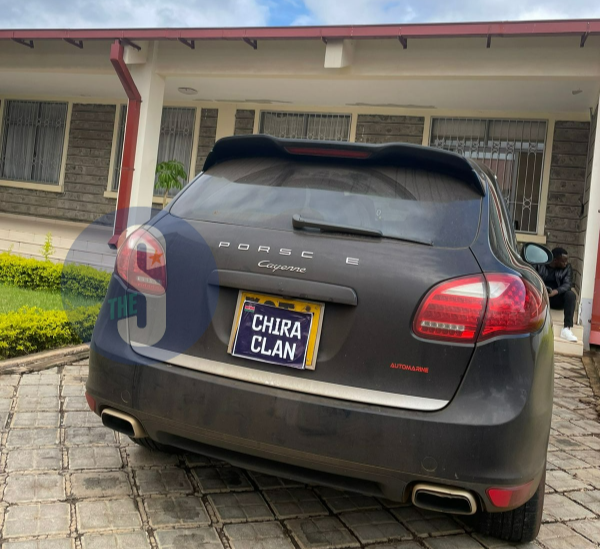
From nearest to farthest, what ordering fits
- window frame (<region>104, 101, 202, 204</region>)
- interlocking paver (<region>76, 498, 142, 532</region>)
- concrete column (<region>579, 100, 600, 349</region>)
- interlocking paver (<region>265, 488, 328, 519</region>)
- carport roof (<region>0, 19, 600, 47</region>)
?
1. interlocking paver (<region>76, 498, 142, 532</region>)
2. interlocking paver (<region>265, 488, 328, 519</region>)
3. carport roof (<region>0, 19, 600, 47</region>)
4. concrete column (<region>579, 100, 600, 349</region>)
5. window frame (<region>104, 101, 202, 204</region>)

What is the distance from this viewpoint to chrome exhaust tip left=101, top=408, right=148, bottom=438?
88.0 inches

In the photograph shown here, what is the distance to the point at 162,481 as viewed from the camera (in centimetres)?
269

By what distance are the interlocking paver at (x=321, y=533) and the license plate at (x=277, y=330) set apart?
76cm

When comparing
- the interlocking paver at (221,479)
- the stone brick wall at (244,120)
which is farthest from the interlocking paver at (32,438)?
the stone brick wall at (244,120)

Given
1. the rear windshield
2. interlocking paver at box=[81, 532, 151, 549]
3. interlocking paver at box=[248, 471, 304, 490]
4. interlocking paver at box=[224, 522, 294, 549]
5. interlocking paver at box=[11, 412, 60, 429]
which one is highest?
the rear windshield

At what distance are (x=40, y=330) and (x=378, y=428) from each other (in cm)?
362

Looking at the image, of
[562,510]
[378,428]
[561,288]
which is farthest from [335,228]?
[561,288]

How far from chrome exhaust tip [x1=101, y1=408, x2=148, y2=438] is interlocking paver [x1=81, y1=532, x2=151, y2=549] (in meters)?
0.36

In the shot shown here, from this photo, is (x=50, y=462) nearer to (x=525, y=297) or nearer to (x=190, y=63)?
(x=525, y=297)

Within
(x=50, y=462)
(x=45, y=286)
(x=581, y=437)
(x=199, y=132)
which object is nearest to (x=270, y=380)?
(x=50, y=462)

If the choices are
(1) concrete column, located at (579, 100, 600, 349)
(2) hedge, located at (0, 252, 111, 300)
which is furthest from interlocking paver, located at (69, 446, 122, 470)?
(1) concrete column, located at (579, 100, 600, 349)

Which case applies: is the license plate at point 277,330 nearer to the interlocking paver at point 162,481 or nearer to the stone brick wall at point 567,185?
the interlocking paver at point 162,481

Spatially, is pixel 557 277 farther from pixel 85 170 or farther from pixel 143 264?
pixel 85 170

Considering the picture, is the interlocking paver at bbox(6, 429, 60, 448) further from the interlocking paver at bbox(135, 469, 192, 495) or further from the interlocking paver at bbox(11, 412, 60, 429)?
the interlocking paver at bbox(135, 469, 192, 495)
